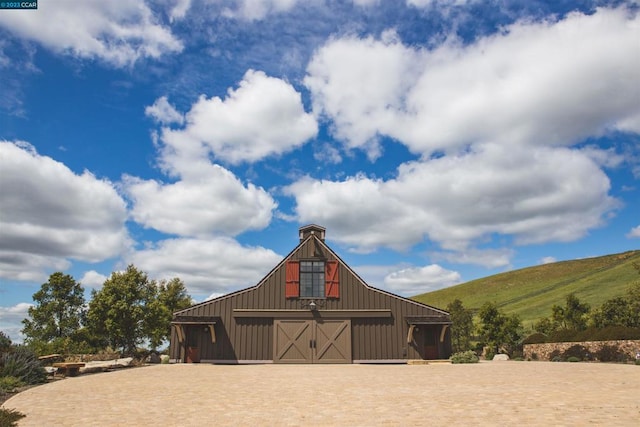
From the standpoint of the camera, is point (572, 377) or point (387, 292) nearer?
point (572, 377)

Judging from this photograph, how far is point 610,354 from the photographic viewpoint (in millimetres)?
26141

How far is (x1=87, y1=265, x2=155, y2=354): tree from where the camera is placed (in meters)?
35.2

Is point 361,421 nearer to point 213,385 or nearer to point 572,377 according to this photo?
point 213,385

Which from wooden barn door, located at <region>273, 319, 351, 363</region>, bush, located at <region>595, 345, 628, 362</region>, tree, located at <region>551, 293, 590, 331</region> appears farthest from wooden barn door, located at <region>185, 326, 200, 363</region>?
tree, located at <region>551, 293, 590, 331</region>

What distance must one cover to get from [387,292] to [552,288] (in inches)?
2240

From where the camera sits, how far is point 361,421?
8133mm

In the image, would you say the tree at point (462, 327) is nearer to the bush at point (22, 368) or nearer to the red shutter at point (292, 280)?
the red shutter at point (292, 280)

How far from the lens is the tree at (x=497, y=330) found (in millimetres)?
37719

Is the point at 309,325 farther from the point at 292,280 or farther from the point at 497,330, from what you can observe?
the point at 497,330

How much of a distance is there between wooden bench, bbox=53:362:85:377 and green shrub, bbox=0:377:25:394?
310 cm

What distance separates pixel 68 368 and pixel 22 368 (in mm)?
2758

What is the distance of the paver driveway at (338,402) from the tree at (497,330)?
2372 centimetres

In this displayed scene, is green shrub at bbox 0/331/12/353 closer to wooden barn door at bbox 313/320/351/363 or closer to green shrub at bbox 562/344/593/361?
wooden barn door at bbox 313/320/351/363

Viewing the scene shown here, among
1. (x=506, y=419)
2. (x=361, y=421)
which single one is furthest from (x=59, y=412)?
(x=506, y=419)
